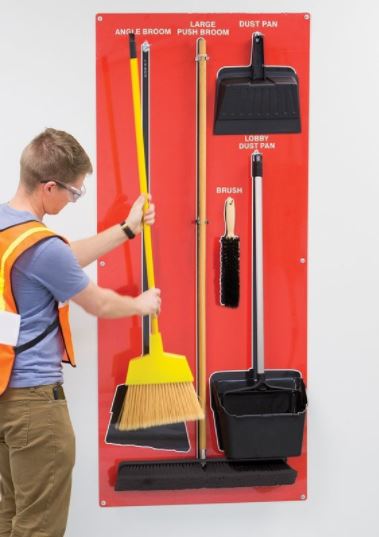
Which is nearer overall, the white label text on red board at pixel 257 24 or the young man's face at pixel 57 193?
the young man's face at pixel 57 193

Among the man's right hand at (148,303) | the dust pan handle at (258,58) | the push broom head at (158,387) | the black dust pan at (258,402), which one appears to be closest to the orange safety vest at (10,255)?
the man's right hand at (148,303)

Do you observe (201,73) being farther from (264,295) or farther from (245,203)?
(264,295)

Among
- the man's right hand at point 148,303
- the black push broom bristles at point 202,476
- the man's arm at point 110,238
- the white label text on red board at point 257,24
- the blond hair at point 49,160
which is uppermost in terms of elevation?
the white label text on red board at point 257,24

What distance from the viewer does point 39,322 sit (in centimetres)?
136

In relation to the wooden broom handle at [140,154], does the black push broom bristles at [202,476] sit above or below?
below

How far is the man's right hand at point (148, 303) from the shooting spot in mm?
1483

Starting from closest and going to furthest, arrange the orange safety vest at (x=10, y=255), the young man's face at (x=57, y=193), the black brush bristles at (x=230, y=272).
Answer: the orange safety vest at (x=10, y=255) → the young man's face at (x=57, y=193) → the black brush bristles at (x=230, y=272)

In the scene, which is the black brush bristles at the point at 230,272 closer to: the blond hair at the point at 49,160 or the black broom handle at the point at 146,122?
the black broom handle at the point at 146,122

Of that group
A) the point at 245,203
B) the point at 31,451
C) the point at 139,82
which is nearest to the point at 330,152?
the point at 245,203

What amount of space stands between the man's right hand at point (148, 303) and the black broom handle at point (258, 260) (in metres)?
0.32

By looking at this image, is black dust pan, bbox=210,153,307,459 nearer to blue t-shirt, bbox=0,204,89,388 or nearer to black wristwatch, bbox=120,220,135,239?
black wristwatch, bbox=120,220,135,239

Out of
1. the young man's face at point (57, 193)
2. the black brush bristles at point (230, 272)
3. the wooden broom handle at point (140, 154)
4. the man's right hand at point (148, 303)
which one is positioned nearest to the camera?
the young man's face at point (57, 193)

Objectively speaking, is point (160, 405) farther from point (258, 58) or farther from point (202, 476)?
point (258, 58)

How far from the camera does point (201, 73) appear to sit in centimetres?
166
